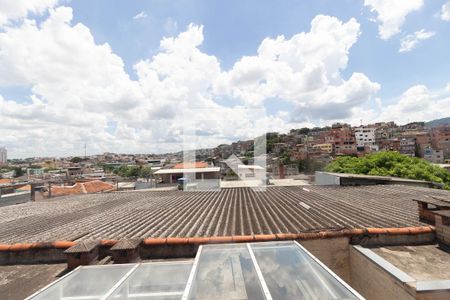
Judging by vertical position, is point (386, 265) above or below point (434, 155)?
below

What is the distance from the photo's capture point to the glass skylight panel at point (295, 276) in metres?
2.59

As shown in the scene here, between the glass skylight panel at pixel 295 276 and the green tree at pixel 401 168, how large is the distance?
68.9 feet

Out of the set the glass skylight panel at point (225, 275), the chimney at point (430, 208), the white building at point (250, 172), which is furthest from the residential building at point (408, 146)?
the glass skylight panel at point (225, 275)

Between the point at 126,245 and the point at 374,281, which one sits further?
the point at 126,245

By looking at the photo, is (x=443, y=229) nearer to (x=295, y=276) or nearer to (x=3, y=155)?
(x=295, y=276)

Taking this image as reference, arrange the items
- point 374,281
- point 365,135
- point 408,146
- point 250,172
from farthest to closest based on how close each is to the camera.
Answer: point 365,135, point 408,146, point 250,172, point 374,281

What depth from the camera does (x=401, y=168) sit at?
20.3m

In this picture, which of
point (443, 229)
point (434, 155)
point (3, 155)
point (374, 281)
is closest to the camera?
point (374, 281)

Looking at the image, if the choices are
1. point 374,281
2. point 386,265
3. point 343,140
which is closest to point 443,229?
point 386,265

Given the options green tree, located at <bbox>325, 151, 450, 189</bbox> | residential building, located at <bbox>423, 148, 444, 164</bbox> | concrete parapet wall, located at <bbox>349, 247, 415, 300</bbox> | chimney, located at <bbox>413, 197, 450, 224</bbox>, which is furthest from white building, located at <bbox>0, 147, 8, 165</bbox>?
residential building, located at <bbox>423, 148, 444, 164</bbox>

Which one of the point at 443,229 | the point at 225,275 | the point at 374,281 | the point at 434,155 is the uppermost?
the point at 434,155

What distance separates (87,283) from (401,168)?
79.9 ft

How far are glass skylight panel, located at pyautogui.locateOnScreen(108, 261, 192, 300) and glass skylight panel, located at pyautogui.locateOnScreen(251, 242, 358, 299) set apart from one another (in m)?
1.10

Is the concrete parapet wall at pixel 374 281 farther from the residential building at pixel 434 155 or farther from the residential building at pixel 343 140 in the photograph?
the residential building at pixel 434 155
